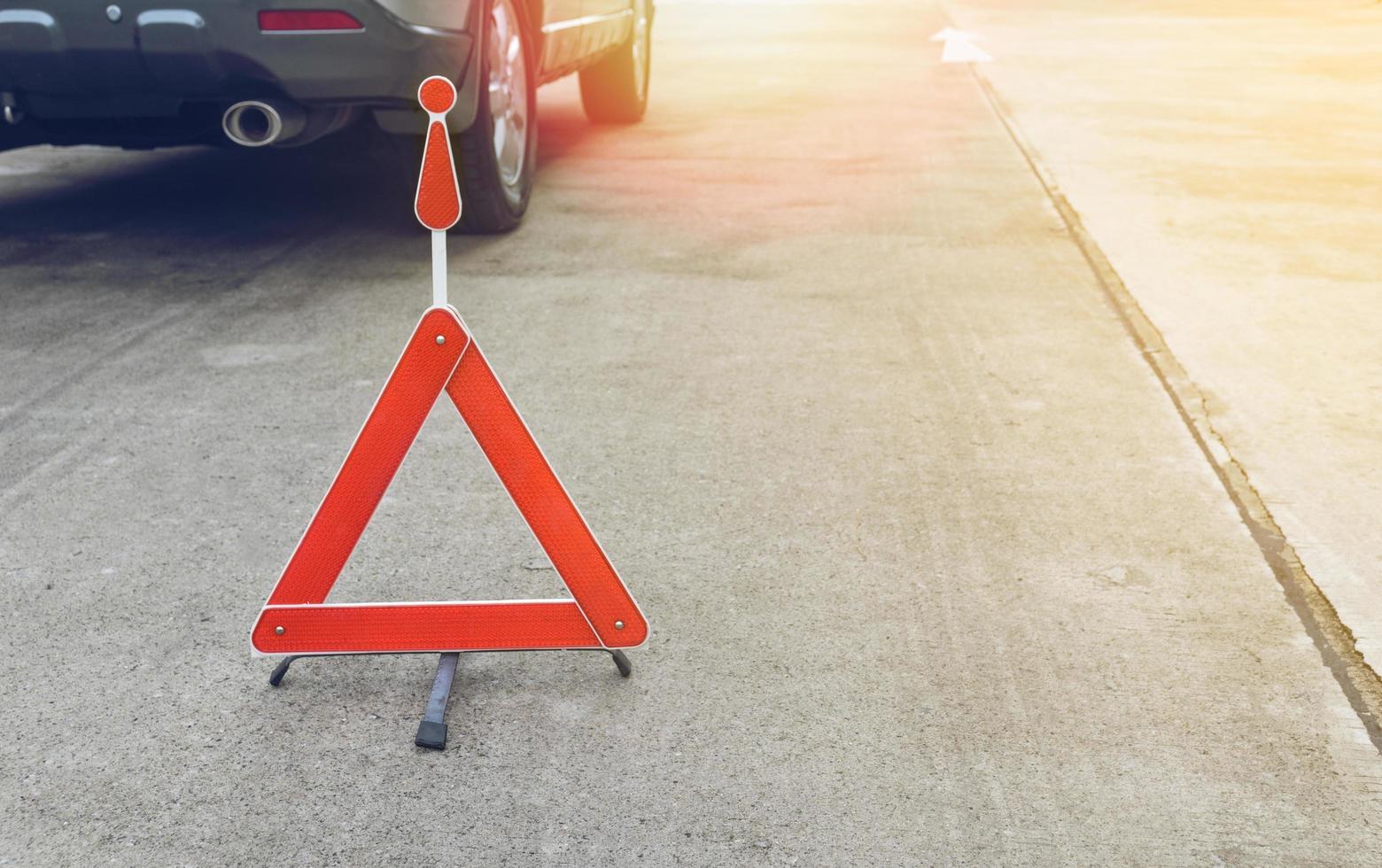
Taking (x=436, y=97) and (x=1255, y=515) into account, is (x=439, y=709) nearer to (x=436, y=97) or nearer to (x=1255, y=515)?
(x=436, y=97)

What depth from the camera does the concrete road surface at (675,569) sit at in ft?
8.54

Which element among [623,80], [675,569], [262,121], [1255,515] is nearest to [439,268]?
[675,569]

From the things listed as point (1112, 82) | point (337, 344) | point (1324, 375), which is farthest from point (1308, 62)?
point (337, 344)

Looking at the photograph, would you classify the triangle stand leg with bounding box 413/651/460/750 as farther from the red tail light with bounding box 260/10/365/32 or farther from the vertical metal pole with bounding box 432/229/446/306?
the red tail light with bounding box 260/10/365/32

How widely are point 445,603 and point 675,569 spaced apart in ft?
2.39

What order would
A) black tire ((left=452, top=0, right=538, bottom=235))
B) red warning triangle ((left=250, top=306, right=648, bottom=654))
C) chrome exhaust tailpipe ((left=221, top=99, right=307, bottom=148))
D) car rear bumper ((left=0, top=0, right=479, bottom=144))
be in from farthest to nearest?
black tire ((left=452, top=0, right=538, bottom=235)) < chrome exhaust tailpipe ((left=221, top=99, right=307, bottom=148)) < car rear bumper ((left=0, top=0, right=479, bottom=144)) < red warning triangle ((left=250, top=306, right=648, bottom=654))

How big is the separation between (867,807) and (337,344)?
3175mm

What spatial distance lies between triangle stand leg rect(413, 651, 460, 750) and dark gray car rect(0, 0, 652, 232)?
3.15m

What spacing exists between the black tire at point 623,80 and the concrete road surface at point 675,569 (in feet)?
12.3

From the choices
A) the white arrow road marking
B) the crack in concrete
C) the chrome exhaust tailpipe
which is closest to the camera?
the crack in concrete

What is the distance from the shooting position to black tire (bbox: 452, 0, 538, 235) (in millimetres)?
6203

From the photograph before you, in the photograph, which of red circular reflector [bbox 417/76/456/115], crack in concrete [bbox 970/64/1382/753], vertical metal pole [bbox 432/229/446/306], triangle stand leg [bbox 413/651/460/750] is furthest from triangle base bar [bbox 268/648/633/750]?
crack in concrete [bbox 970/64/1382/753]

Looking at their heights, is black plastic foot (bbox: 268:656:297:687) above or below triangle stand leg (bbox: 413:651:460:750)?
below

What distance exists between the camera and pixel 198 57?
5.30 meters
